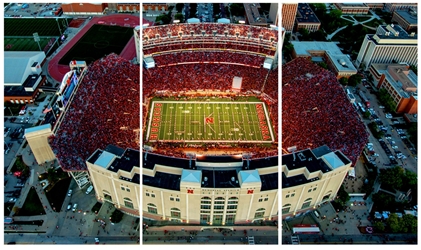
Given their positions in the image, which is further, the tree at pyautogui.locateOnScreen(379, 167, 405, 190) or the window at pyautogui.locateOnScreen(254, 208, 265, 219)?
the tree at pyautogui.locateOnScreen(379, 167, 405, 190)

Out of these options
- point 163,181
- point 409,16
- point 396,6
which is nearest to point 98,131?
point 163,181

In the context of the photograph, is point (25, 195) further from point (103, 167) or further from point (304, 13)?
point (304, 13)

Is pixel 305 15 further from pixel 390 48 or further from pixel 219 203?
pixel 219 203

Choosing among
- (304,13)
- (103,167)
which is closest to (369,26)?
(304,13)

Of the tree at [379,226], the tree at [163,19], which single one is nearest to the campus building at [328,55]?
the tree at [379,226]

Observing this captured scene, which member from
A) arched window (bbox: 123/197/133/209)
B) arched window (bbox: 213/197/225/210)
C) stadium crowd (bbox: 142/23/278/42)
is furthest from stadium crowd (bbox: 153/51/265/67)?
arched window (bbox: 213/197/225/210)

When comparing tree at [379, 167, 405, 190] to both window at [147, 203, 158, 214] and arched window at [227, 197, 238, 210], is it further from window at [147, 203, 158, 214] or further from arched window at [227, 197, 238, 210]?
window at [147, 203, 158, 214]
